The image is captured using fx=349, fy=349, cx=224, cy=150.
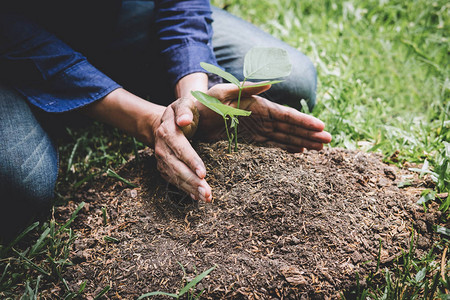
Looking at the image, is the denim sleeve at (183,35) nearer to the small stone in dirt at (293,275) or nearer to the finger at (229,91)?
the finger at (229,91)

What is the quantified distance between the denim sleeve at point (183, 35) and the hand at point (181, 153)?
36 centimetres

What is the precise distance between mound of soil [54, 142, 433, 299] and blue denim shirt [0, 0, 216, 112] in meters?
0.44

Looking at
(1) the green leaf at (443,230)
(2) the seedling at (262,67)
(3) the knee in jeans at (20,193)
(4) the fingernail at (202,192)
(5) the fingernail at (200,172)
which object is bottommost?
(3) the knee in jeans at (20,193)

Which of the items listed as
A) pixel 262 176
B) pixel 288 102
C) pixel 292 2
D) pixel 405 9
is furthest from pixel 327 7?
pixel 262 176

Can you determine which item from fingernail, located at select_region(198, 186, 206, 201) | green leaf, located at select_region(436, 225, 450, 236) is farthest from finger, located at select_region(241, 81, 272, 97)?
green leaf, located at select_region(436, 225, 450, 236)

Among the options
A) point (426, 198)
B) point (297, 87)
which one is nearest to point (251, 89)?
point (297, 87)

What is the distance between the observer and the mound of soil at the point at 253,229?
1.07 m

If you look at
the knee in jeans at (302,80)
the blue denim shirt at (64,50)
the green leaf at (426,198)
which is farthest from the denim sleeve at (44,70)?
the green leaf at (426,198)

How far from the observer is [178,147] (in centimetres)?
120

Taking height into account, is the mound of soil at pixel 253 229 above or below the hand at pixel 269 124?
below

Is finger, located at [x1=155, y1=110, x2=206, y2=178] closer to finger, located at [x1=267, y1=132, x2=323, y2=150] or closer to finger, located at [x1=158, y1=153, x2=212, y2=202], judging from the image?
finger, located at [x1=158, y1=153, x2=212, y2=202]

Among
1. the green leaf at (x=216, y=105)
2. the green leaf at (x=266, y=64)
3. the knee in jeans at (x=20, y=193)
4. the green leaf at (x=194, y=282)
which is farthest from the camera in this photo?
the knee in jeans at (x=20, y=193)

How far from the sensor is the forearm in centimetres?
140

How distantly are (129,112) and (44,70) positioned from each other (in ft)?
1.26
